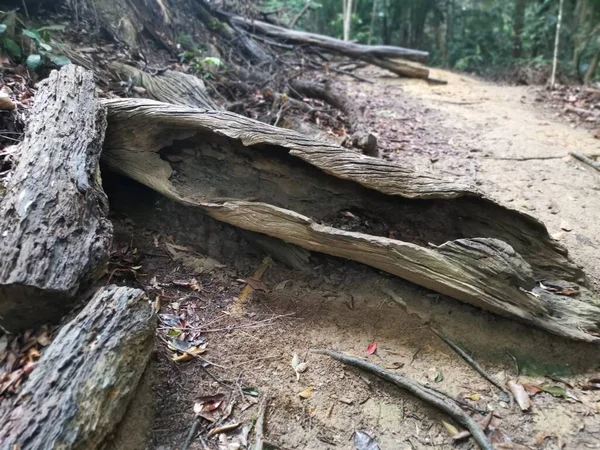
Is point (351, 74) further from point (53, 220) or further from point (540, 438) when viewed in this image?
point (540, 438)

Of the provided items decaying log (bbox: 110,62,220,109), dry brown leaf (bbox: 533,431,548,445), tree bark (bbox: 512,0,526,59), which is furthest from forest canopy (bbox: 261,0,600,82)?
dry brown leaf (bbox: 533,431,548,445)

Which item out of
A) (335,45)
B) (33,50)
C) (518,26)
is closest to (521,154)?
(335,45)

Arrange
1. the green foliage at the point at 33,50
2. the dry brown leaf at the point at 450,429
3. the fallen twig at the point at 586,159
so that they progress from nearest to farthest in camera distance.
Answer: the dry brown leaf at the point at 450,429, the green foliage at the point at 33,50, the fallen twig at the point at 586,159

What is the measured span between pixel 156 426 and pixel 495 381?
180 cm

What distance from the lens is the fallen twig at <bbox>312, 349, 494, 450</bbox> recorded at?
2.14 m

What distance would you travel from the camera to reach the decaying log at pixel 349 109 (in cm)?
489

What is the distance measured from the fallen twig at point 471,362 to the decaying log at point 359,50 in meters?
7.61

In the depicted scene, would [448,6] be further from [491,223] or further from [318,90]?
[491,223]

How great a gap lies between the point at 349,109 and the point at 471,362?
14.7ft

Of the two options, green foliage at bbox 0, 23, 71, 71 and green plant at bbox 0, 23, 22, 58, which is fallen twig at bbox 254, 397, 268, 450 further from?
green plant at bbox 0, 23, 22, 58

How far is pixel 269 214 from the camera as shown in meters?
2.98

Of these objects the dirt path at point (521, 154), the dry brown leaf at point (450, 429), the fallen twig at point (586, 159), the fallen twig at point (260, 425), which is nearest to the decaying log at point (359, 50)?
the dirt path at point (521, 154)

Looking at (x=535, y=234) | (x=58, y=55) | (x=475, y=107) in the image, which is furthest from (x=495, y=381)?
(x=475, y=107)

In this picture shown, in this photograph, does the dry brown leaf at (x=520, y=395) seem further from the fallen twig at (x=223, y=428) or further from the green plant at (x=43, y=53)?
the green plant at (x=43, y=53)
